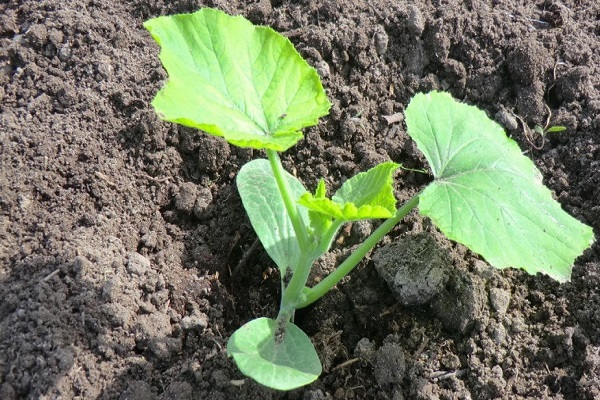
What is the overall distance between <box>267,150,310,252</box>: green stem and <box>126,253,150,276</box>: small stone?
61 cm

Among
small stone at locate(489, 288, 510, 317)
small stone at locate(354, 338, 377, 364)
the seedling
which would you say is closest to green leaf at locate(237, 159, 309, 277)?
the seedling

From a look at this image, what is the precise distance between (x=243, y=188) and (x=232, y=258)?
0.32 metres

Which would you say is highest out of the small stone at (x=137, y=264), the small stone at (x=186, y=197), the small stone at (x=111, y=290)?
the small stone at (x=186, y=197)

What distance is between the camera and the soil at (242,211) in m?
2.18

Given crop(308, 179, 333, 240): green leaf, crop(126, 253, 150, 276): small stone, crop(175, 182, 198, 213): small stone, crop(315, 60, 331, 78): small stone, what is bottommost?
crop(126, 253, 150, 276): small stone

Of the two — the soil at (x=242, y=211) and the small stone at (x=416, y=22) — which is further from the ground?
the small stone at (x=416, y=22)

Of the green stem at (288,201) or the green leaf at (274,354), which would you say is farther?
the green stem at (288,201)

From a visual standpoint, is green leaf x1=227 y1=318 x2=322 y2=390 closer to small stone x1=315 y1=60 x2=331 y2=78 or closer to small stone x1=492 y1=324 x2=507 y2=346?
small stone x1=492 y1=324 x2=507 y2=346

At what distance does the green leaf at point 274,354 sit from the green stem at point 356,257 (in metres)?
0.14

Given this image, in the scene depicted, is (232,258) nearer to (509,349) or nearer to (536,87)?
(509,349)

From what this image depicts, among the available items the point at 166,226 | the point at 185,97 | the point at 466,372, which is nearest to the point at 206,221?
the point at 166,226

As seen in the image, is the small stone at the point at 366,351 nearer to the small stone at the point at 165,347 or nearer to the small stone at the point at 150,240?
the small stone at the point at 165,347

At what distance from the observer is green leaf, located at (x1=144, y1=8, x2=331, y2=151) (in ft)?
6.42

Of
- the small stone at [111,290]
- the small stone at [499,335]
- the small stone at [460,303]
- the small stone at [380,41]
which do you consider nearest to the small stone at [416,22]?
the small stone at [380,41]
